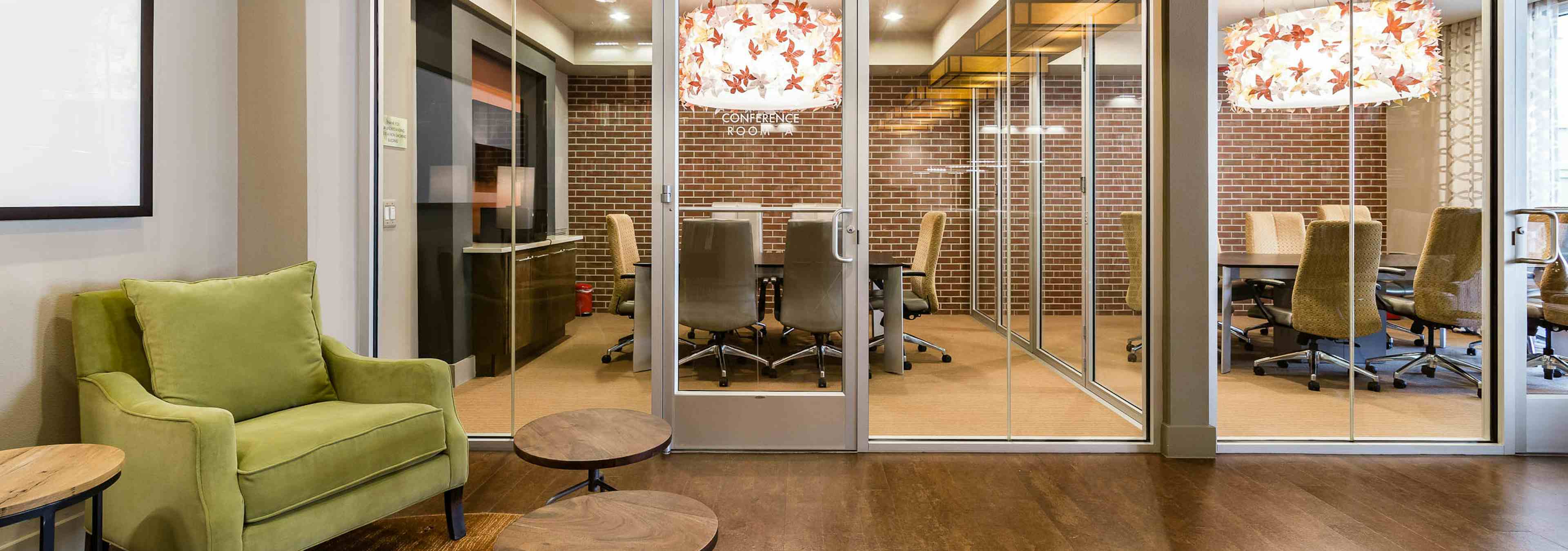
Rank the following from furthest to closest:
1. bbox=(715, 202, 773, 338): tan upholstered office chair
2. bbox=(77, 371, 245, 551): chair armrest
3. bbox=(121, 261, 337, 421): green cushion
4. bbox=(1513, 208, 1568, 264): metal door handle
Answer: bbox=(715, 202, 773, 338): tan upholstered office chair
bbox=(1513, 208, 1568, 264): metal door handle
bbox=(121, 261, 337, 421): green cushion
bbox=(77, 371, 245, 551): chair armrest

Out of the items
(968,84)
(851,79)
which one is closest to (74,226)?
(851,79)

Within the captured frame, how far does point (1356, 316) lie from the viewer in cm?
347

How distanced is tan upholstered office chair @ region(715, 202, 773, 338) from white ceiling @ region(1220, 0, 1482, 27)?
7.26 ft

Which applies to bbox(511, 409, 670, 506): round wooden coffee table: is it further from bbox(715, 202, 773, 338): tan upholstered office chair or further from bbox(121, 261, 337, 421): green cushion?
bbox(715, 202, 773, 338): tan upholstered office chair

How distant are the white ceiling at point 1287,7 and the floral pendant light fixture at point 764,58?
66.9 inches

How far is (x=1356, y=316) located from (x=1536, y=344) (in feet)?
2.46

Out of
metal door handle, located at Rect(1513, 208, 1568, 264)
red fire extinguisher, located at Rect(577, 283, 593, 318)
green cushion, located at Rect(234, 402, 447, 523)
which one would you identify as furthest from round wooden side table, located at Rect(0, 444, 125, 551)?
metal door handle, located at Rect(1513, 208, 1568, 264)

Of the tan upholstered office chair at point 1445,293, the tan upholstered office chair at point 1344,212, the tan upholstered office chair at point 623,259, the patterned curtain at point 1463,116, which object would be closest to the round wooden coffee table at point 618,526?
the tan upholstered office chair at point 623,259

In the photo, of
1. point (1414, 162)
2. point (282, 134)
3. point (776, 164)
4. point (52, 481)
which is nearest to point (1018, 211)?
point (776, 164)

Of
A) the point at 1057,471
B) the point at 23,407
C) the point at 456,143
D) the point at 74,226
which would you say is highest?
the point at 456,143

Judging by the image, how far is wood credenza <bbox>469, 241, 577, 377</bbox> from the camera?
342 centimetres

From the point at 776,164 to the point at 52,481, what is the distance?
2.48 meters

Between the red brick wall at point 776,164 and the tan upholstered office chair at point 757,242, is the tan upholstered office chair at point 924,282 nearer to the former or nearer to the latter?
the red brick wall at point 776,164

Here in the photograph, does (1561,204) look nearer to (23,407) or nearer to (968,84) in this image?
(968,84)
